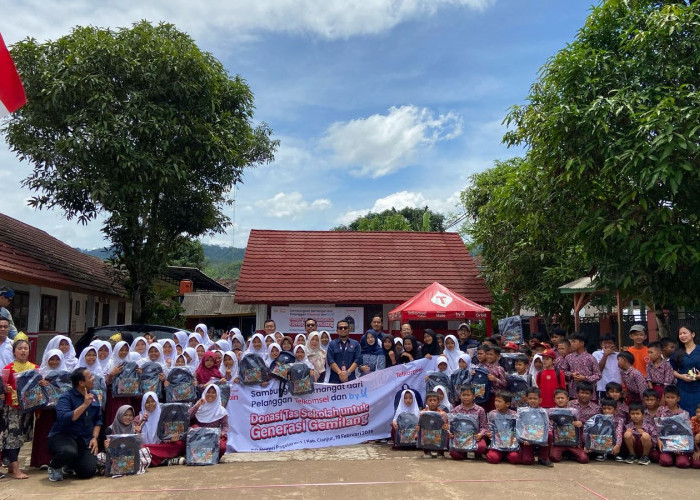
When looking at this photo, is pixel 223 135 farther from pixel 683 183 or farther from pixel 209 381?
pixel 683 183

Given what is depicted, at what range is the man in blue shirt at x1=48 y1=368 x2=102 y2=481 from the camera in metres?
6.70

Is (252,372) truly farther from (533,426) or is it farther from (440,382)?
(533,426)

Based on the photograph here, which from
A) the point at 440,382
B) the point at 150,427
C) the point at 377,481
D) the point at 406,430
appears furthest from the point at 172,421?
the point at 440,382

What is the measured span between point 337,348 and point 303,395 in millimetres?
1023

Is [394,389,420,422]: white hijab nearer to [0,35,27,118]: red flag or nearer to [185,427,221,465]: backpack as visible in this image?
[185,427,221,465]: backpack

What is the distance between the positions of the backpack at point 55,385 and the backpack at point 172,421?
1.18 m

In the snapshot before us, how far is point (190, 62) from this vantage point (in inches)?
635

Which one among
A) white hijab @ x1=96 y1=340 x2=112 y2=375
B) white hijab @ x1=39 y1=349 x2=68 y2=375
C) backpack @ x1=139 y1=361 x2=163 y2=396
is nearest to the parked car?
white hijab @ x1=96 y1=340 x2=112 y2=375

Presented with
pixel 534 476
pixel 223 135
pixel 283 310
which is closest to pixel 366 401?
pixel 534 476

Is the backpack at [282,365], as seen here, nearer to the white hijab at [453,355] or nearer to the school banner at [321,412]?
the school banner at [321,412]

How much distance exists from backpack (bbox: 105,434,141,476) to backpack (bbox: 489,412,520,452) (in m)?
4.35

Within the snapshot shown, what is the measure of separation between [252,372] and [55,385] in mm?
2625

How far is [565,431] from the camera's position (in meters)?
7.47

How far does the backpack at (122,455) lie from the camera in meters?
6.87
